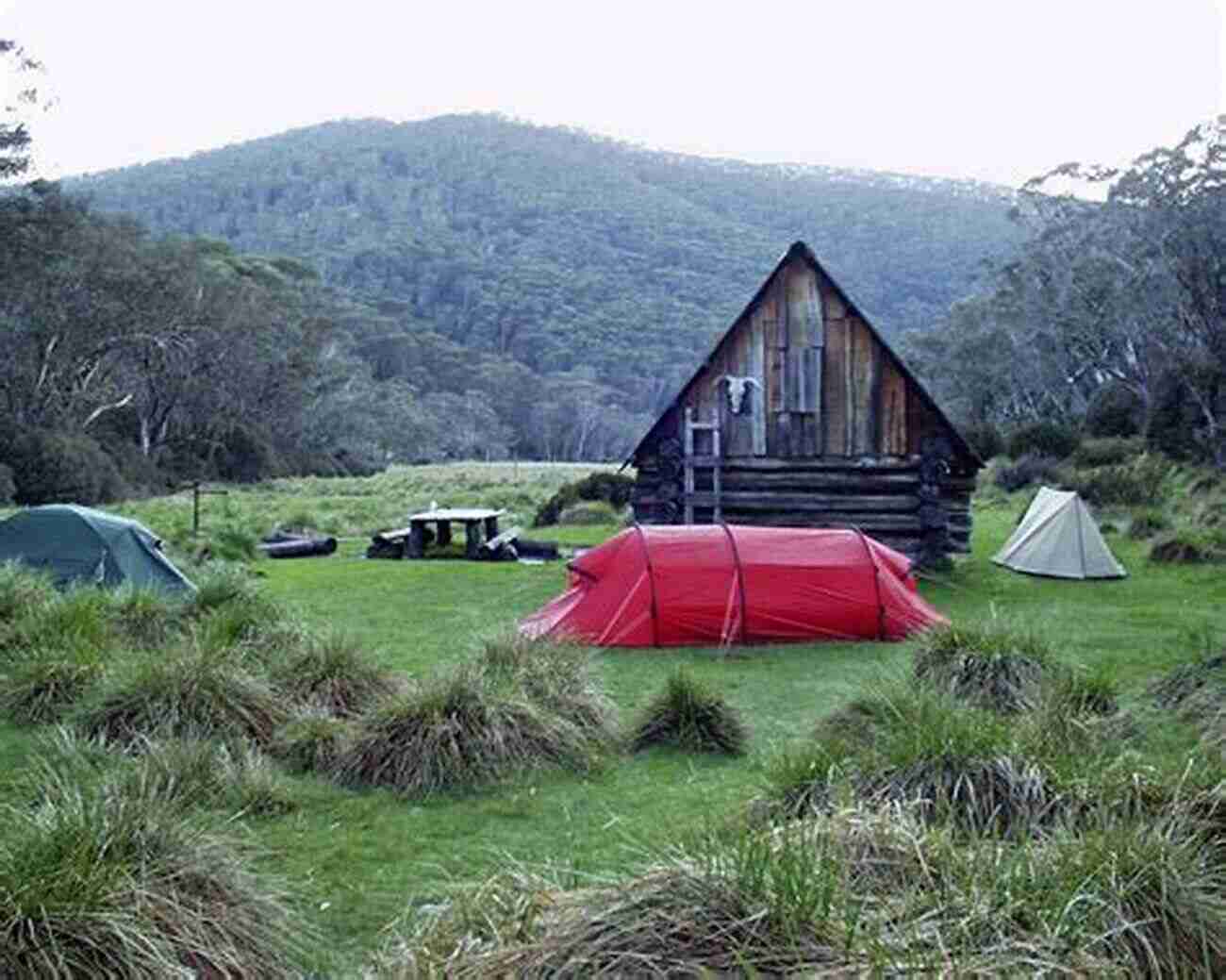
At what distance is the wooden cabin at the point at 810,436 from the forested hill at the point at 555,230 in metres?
68.0

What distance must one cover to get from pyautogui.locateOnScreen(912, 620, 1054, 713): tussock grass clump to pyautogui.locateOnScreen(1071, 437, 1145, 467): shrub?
28.5 meters

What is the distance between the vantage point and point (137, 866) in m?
4.68

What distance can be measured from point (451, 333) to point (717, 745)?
95.4 metres

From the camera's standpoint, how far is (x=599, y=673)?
1120 cm

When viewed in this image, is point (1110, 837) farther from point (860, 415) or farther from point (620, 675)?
point (860, 415)

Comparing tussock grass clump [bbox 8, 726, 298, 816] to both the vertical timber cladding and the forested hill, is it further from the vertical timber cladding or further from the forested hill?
the forested hill

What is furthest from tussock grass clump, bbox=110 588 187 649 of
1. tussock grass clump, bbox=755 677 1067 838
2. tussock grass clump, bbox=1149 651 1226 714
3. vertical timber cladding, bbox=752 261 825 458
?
vertical timber cladding, bbox=752 261 825 458

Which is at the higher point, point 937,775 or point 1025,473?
point 937,775

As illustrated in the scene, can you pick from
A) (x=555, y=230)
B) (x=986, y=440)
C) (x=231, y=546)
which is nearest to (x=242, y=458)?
(x=986, y=440)

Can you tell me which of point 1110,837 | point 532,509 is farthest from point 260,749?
point 532,509

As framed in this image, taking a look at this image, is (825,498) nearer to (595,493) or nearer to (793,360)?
(793,360)

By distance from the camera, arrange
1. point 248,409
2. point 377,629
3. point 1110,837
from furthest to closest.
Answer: point 248,409
point 377,629
point 1110,837

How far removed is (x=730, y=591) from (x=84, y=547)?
7.19 m

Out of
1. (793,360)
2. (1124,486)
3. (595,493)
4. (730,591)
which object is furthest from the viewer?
(595,493)
